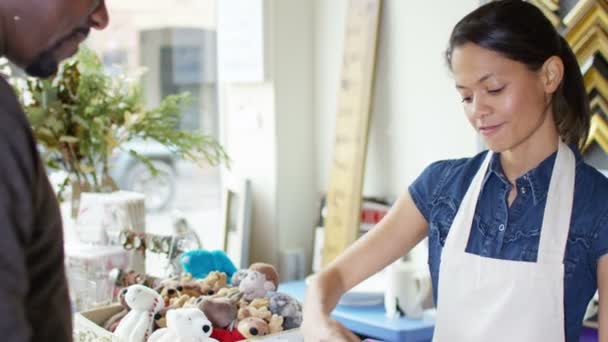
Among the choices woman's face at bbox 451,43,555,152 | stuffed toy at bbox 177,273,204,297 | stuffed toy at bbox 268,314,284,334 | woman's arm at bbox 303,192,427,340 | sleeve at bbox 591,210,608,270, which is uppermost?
woman's face at bbox 451,43,555,152

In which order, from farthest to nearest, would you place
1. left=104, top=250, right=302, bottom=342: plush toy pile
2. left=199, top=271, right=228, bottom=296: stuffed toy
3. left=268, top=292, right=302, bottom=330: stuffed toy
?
left=199, top=271, right=228, bottom=296: stuffed toy < left=268, top=292, right=302, bottom=330: stuffed toy < left=104, top=250, right=302, bottom=342: plush toy pile

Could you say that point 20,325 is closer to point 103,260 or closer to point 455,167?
point 455,167

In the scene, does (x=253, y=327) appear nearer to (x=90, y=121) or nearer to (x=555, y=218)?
(x=555, y=218)

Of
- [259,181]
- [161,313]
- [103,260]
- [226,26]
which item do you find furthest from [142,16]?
[161,313]

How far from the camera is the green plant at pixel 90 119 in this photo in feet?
6.64

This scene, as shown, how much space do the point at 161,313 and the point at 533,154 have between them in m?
0.79

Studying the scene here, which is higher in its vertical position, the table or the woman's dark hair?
the woman's dark hair

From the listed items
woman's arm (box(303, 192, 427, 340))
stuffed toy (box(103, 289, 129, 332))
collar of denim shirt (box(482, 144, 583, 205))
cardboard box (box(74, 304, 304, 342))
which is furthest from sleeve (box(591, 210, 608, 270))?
stuffed toy (box(103, 289, 129, 332))

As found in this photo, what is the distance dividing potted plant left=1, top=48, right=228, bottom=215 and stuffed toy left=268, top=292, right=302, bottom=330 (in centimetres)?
78

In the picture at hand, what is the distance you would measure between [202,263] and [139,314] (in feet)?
0.99

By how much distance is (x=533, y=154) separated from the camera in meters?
1.44

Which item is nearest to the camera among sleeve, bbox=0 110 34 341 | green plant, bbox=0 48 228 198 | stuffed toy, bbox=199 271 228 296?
sleeve, bbox=0 110 34 341

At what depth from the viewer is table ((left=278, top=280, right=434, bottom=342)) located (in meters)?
2.03

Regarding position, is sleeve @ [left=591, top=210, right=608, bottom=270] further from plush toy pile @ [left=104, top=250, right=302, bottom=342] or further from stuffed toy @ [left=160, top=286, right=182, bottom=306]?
stuffed toy @ [left=160, top=286, right=182, bottom=306]
